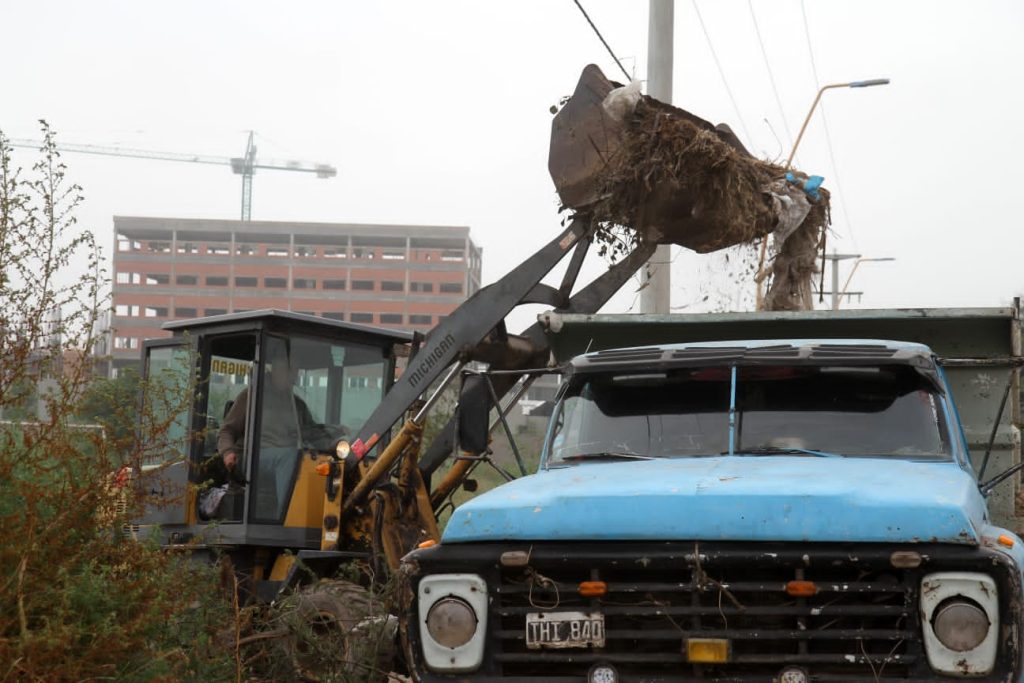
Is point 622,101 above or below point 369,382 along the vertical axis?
above

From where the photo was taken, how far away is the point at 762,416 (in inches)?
231

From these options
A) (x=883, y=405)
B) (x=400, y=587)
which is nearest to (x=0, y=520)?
(x=400, y=587)

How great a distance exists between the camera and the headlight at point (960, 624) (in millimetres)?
4137

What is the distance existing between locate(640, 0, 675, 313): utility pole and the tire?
291 inches

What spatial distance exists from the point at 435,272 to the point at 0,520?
146 meters

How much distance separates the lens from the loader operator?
33.6ft

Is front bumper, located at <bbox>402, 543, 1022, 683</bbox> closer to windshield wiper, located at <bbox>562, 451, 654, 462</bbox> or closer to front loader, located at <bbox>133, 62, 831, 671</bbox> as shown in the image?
windshield wiper, located at <bbox>562, 451, 654, 462</bbox>

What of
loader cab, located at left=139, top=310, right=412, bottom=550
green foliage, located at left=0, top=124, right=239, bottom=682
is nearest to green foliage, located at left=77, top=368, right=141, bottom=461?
green foliage, located at left=0, top=124, right=239, bottom=682

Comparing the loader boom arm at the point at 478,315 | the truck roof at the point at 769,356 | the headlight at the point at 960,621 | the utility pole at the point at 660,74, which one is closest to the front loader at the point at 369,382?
the loader boom arm at the point at 478,315

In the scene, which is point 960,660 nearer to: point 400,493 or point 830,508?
point 830,508

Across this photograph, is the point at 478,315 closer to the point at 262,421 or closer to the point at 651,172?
the point at 651,172

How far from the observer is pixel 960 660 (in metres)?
4.15

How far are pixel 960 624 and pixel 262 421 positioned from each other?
6873mm

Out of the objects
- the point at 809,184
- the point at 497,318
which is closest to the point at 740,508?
the point at 497,318
